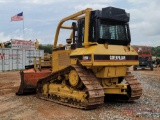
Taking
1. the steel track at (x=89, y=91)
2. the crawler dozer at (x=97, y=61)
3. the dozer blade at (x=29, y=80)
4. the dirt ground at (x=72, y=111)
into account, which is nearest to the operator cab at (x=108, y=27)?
the crawler dozer at (x=97, y=61)

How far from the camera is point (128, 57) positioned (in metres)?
9.12

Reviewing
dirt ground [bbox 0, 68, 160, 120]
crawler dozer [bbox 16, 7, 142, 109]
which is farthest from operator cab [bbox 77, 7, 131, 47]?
dirt ground [bbox 0, 68, 160, 120]

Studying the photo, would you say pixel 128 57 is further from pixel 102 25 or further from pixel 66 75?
pixel 66 75

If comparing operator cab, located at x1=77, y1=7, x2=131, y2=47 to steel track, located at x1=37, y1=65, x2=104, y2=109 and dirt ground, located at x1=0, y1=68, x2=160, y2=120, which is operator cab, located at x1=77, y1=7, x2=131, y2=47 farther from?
dirt ground, located at x1=0, y1=68, x2=160, y2=120

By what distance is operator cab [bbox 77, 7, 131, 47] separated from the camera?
341 inches

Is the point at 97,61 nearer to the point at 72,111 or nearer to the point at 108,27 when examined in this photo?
Answer: the point at 108,27

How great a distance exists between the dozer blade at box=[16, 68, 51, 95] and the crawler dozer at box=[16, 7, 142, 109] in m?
1.56

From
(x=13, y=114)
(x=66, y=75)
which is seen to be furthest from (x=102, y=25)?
(x=13, y=114)

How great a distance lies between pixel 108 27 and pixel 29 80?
14.3 ft

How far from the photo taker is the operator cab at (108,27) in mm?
8664

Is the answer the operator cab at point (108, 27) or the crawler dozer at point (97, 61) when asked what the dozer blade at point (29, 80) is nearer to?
the crawler dozer at point (97, 61)

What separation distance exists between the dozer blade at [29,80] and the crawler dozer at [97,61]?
5.11 feet

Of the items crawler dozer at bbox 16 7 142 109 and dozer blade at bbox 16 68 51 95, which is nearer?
crawler dozer at bbox 16 7 142 109

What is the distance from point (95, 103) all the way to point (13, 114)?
2.42 meters
